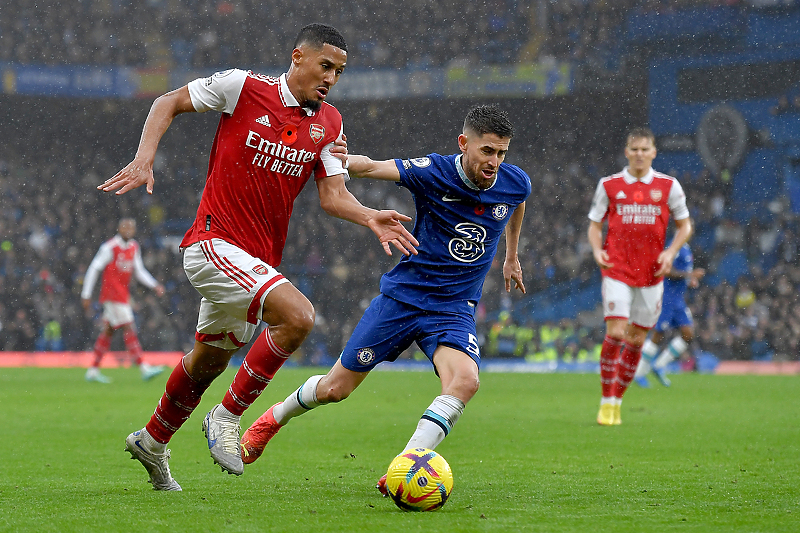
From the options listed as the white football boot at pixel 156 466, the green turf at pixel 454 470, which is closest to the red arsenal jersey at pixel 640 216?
the green turf at pixel 454 470

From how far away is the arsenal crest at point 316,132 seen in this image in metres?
5.04

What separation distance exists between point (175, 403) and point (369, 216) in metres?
1.58

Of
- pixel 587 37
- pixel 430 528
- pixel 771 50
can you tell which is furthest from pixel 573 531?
pixel 587 37

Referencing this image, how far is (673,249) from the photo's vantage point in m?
8.51

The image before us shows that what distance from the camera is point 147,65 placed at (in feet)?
88.9

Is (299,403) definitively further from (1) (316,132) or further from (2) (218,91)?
(2) (218,91)

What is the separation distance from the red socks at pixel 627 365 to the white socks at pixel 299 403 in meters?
4.22

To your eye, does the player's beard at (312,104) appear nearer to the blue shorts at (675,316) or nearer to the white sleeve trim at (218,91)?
the white sleeve trim at (218,91)

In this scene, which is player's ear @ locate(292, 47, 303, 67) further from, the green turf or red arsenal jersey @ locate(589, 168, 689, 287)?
red arsenal jersey @ locate(589, 168, 689, 287)

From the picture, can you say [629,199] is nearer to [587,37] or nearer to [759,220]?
[759,220]

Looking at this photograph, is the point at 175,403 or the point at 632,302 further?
the point at 632,302

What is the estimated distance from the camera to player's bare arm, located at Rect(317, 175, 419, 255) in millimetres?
4500

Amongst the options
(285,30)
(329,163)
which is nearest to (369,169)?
(329,163)

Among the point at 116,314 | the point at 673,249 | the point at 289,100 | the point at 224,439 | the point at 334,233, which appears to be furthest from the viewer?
the point at 334,233
